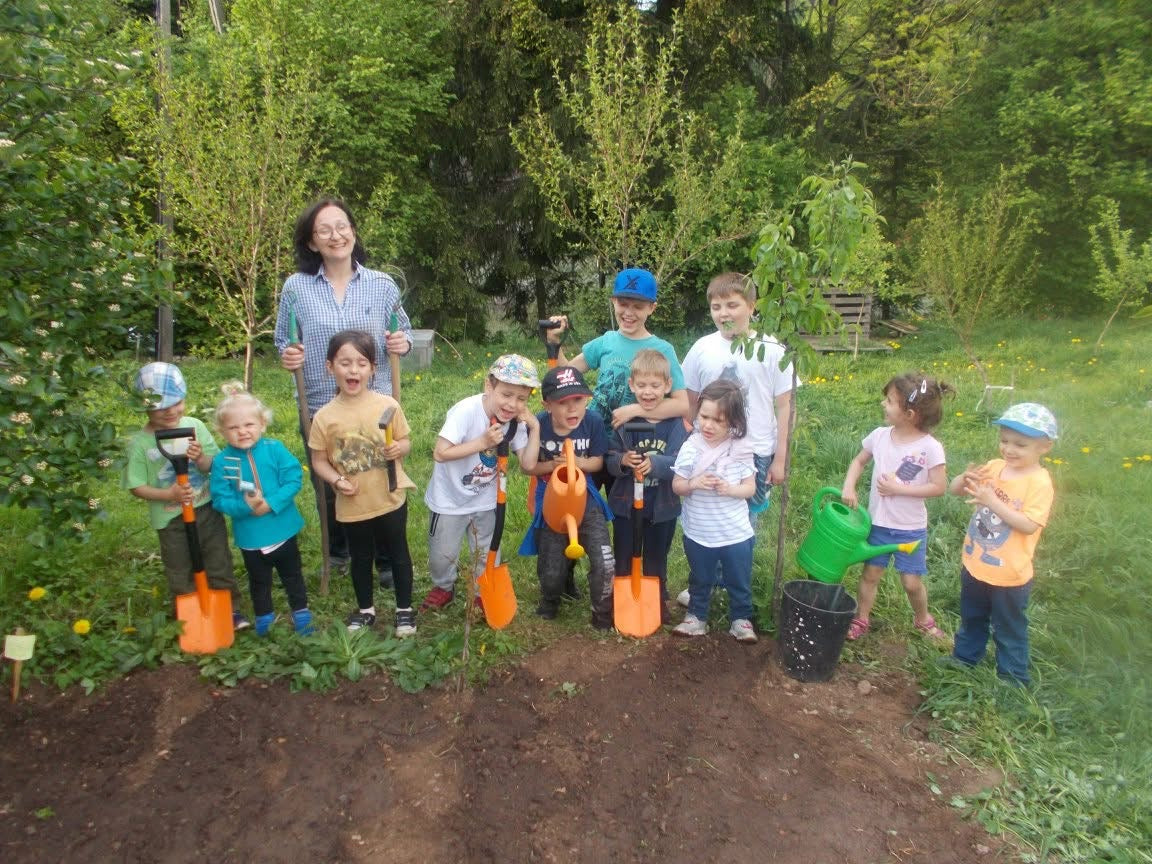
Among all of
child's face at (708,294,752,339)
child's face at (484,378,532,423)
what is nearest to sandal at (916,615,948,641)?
child's face at (708,294,752,339)

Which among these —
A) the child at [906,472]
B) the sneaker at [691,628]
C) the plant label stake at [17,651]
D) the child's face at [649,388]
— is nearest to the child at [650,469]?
the child's face at [649,388]

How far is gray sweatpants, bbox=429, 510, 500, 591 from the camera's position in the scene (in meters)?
3.57

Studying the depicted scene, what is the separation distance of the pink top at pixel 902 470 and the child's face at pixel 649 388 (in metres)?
0.90

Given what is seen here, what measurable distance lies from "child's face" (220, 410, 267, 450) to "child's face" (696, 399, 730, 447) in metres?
1.83

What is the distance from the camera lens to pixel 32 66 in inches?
92.3

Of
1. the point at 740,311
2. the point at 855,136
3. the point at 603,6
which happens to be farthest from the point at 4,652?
the point at 855,136

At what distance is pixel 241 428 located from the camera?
10.5 feet

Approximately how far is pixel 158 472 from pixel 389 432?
3.07 ft

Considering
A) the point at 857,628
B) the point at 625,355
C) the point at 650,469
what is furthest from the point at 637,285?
the point at 857,628

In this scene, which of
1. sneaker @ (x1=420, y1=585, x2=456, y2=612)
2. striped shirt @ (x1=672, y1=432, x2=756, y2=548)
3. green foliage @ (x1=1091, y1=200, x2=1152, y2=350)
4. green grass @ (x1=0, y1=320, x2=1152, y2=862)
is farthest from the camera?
green foliage @ (x1=1091, y1=200, x2=1152, y2=350)

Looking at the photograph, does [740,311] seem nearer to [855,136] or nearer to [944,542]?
[944,542]

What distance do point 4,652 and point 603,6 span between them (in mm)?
11328

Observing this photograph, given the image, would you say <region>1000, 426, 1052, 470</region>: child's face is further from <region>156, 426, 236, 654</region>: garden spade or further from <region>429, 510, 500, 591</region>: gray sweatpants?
<region>156, 426, 236, 654</region>: garden spade

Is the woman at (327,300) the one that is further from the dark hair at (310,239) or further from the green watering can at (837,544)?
the green watering can at (837,544)
